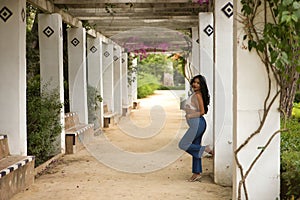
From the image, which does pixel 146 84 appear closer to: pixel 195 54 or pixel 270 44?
pixel 195 54

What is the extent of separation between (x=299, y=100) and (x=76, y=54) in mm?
7869

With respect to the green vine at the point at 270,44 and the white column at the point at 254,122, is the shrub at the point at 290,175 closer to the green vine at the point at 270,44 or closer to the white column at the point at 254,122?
the white column at the point at 254,122

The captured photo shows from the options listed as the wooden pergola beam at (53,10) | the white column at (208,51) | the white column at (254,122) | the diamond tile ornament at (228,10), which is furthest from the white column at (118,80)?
the white column at (254,122)

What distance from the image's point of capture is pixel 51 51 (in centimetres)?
888

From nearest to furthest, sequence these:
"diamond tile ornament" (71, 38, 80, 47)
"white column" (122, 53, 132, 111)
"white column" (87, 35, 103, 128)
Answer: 1. "diamond tile ornament" (71, 38, 80, 47)
2. "white column" (87, 35, 103, 128)
3. "white column" (122, 53, 132, 111)

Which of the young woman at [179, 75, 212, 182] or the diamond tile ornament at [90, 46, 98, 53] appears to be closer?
the young woman at [179, 75, 212, 182]

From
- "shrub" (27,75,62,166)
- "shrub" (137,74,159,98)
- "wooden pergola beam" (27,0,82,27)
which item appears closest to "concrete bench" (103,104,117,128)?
Answer: "wooden pergola beam" (27,0,82,27)

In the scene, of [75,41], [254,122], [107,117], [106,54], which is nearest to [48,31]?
[75,41]

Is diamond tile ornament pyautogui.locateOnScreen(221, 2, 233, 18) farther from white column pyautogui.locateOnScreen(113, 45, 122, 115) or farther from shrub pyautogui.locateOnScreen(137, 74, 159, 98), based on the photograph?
shrub pyautogui.locateOnScreen(137, 74, 159, 98)

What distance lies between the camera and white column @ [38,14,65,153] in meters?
8.77

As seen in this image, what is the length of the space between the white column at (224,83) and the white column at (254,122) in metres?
2.16

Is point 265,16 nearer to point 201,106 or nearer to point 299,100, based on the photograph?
point 201,106

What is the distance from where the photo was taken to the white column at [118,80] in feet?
55.8

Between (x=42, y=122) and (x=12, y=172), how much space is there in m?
2.17
